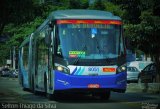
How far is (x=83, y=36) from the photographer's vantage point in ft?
65.3

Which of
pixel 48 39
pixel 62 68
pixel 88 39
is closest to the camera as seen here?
pixel 62 68

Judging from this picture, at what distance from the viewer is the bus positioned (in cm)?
1947

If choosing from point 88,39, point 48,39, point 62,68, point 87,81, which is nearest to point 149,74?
point 48,39

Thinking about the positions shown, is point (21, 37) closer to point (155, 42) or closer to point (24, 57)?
point (24, 57)

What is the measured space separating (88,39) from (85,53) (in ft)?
1.87

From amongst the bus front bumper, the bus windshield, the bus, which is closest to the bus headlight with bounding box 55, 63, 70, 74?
the bus

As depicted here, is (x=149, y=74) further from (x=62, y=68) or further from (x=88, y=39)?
(x=62, y=68)

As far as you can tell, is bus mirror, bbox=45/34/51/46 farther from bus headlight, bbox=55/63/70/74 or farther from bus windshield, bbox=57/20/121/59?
bus headlight, bbox=55/63/70/74

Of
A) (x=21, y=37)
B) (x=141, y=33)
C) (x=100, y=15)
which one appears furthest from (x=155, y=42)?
(x=21, y=37)

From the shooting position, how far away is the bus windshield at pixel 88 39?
773 inches

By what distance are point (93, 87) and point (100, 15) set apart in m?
2.83

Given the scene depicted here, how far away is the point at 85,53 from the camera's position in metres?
19.6

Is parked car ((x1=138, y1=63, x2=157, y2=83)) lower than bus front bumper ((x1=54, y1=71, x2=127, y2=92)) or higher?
lower

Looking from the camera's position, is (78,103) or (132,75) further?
(132,75)
